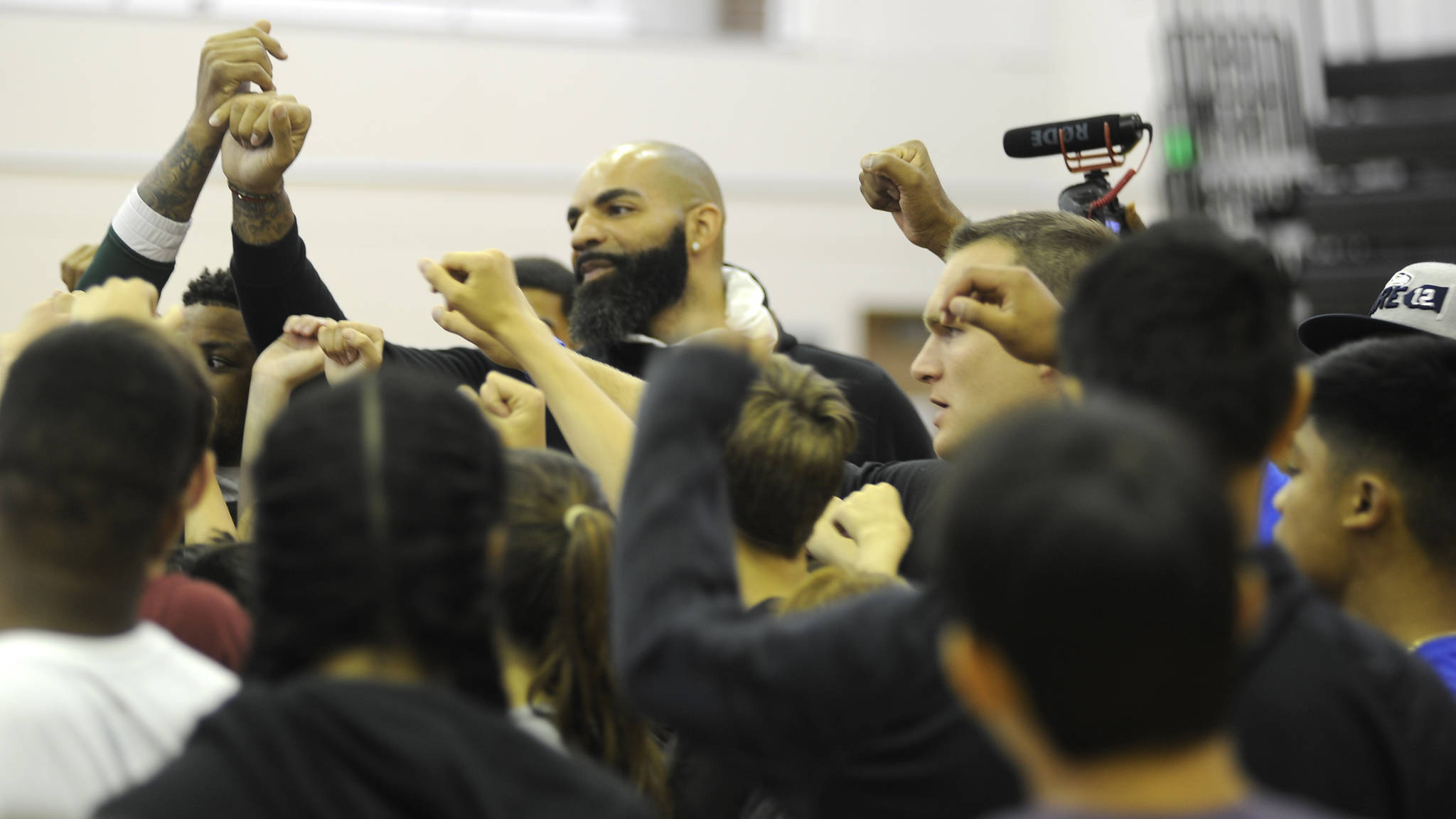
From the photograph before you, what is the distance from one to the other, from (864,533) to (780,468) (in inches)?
14.3

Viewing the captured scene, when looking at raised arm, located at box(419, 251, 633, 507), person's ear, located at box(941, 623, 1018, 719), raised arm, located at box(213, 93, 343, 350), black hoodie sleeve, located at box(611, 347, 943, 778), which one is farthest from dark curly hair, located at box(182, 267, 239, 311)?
person's ear, located at box(941, 623, 1018, 719)

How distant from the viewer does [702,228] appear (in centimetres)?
356

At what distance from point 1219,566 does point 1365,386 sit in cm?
95

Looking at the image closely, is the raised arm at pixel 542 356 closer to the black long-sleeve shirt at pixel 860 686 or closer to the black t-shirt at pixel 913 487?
the black t-shirt at pixel 913 487

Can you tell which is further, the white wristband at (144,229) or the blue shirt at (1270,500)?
the white wristband at (144,229)

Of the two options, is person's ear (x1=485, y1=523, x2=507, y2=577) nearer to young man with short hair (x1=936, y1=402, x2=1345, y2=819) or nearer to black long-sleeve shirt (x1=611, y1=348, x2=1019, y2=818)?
black long-sleeve shirt (x1=611, y1=348, x2=1019, y2=818)

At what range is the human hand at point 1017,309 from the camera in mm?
1512

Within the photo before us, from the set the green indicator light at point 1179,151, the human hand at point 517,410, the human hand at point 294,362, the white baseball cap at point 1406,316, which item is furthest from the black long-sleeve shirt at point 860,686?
the green indicator light at point 1179,151

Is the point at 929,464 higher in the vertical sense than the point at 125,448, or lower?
lower

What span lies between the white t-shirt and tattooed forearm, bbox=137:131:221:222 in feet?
5.21

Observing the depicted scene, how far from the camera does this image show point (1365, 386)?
1.61 meters

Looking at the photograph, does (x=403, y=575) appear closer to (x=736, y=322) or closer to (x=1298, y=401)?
(x=1298, y=401)

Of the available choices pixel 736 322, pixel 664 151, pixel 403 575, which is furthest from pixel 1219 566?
pixel 664 151

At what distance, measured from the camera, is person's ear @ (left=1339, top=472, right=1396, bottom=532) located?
1578 millimetres
